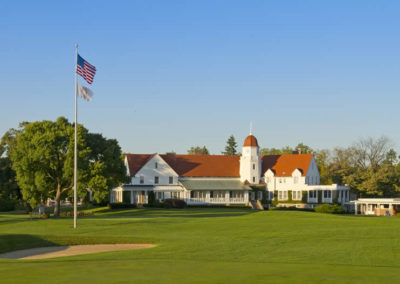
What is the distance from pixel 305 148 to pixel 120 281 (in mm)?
126428

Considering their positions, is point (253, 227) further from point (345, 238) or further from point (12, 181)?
point (12, 181)

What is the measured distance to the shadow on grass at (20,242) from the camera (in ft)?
101

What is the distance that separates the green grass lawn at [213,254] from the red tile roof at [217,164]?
134ft

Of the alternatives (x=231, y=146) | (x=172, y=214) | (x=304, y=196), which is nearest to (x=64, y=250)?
(x=172, y=214)

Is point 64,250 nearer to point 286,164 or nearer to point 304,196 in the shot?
point 304,196

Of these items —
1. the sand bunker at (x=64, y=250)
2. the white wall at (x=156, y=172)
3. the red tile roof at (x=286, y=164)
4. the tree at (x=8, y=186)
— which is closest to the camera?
the sand bunker at (x=64, y=250)

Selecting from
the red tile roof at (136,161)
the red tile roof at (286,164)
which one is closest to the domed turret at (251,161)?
the red tile roof at (286,164)

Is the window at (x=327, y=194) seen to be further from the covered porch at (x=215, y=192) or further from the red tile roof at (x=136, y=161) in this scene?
the red tile roof at (x=136, y=161)

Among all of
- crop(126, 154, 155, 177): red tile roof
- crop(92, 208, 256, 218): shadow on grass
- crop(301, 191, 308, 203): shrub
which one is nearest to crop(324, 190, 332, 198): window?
crop(301, 191, 308, 203): shrub

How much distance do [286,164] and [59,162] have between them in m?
41.1

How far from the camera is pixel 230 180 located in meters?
89.7

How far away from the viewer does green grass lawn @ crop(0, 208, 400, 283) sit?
15836mm

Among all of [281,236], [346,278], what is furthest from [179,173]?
[346,278]

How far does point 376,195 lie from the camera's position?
90312 mm
